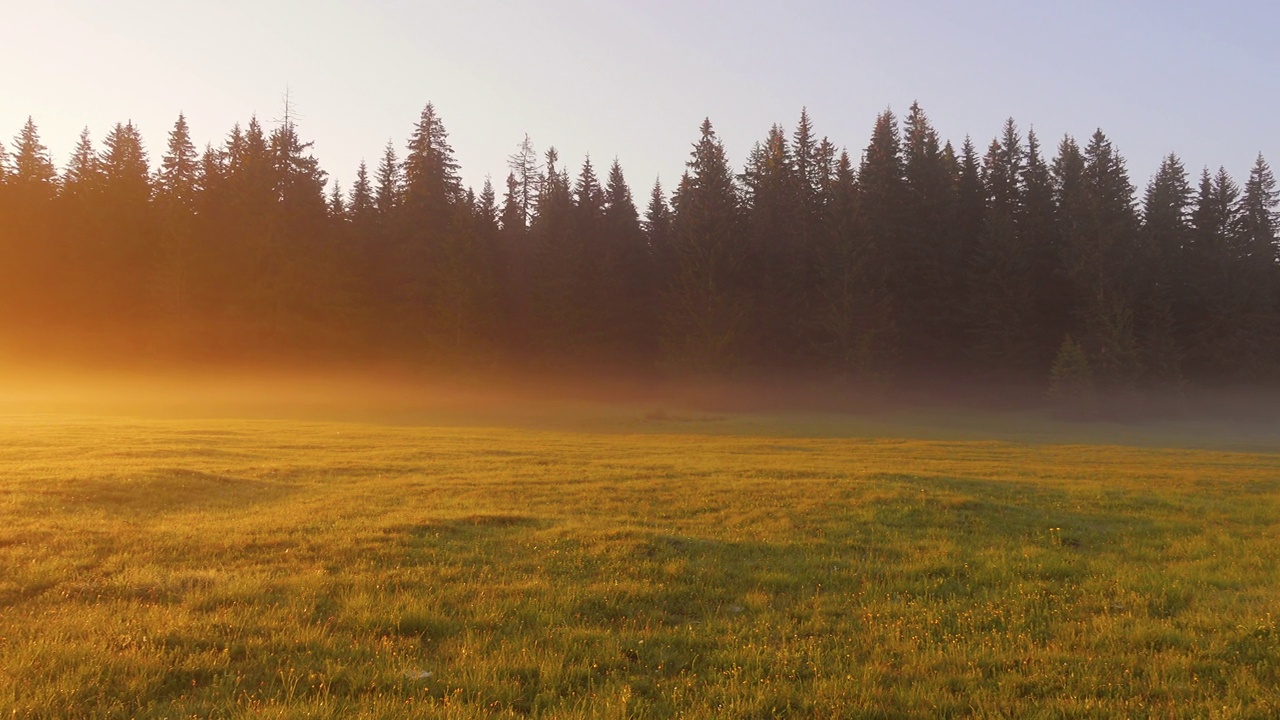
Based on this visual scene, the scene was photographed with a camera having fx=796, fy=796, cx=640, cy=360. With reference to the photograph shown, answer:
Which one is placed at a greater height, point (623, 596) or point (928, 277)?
point (928, 277)

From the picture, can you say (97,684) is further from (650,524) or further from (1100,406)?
(1100,406)

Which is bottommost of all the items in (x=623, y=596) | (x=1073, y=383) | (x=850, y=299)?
(x=623, y=596)

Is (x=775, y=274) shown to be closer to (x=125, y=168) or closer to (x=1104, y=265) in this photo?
(x=1104, y=265)

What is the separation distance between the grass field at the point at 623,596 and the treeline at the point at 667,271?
4903 centimetres

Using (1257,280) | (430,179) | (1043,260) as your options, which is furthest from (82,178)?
(1257,280)

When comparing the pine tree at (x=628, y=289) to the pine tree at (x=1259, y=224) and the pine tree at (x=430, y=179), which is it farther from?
the pine tree at (x=1259, y=224)

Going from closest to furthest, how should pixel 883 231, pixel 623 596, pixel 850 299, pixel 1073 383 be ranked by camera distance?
pixel 623 596
pixel 1073 383
pixel 850 299
pixel 883 231

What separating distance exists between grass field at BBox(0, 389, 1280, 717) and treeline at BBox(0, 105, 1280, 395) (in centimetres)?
4903

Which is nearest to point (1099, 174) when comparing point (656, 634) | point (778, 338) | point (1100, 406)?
point (1100, 406)

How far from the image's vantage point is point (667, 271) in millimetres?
76000

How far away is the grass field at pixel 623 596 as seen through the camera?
230 inches

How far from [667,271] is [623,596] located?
68452 mm

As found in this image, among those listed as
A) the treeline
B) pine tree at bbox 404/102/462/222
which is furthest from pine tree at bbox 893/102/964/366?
pine tree at bbox 404/102/462/222

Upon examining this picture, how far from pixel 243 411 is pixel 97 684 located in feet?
154
